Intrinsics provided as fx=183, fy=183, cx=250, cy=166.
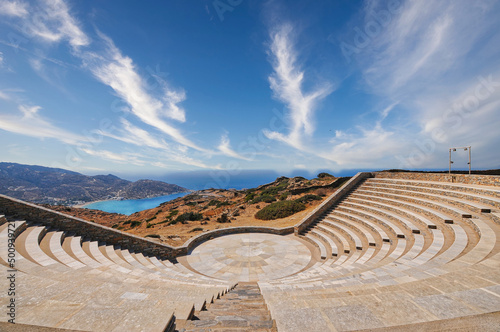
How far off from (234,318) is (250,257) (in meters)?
7.77

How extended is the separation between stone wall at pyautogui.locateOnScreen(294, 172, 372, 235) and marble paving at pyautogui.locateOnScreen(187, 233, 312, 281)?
113 centimetres

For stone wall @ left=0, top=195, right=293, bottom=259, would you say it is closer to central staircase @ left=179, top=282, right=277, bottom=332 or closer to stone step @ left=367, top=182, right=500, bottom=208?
central staircase @ left=179, top=282, right=277, bottom=332

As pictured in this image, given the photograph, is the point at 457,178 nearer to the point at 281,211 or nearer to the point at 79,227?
the point at 281,211

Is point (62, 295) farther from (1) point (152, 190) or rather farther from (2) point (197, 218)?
(1) point (152, 190)

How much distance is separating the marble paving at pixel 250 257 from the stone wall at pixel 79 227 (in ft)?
7.33

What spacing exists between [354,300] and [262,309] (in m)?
2.02

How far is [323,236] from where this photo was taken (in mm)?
12430

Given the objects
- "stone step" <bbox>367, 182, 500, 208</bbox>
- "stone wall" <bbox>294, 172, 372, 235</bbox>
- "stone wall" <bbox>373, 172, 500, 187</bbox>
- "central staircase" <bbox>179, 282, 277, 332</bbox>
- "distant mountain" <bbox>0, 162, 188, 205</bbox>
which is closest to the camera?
"central staircase" <bbox>179, 282, 277, 332</bbox>

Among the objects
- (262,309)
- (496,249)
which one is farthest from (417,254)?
(262,309)

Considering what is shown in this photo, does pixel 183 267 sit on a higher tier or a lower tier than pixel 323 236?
lower

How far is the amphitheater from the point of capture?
108 inches

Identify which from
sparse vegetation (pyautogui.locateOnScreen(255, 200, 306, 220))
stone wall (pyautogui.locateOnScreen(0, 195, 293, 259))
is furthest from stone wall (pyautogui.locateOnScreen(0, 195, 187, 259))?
sparse vegetation (pyautogui.locateOnScreen(255, 200, 306, 220))

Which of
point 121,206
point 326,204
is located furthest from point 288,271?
point 121,206

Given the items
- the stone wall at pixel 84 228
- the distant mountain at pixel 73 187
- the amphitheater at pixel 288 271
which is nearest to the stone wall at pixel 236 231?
the amphitheater at pixel 288 271
